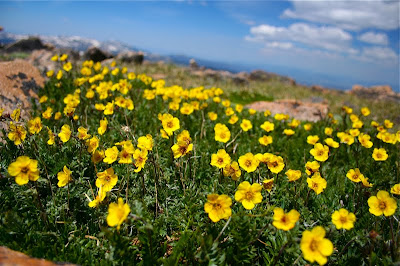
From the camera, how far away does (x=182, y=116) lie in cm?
500

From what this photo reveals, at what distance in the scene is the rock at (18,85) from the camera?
179 inches

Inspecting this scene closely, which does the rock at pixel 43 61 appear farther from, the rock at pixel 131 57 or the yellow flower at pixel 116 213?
the rock at pixel 131 57

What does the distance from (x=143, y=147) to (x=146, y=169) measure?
23.8 inches

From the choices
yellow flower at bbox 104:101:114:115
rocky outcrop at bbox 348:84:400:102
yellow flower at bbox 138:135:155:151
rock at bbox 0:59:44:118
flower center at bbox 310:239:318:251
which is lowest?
flower center at bbox 310:239:318:251

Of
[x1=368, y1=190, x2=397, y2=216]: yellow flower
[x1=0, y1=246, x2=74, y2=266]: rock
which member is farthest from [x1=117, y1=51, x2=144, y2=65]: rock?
[x1=368, y1=190, x2=397, y2=216]: yellow flower

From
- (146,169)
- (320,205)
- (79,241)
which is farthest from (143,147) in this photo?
(320,205)

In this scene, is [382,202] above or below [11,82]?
below

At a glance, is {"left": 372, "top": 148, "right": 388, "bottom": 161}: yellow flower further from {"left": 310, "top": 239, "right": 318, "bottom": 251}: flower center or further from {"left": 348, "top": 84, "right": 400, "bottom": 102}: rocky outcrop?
{"left": 348, "top": 84, "right": 400, "bottom": 102}: rocky outcrop

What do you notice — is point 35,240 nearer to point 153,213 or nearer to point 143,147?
point 153,213

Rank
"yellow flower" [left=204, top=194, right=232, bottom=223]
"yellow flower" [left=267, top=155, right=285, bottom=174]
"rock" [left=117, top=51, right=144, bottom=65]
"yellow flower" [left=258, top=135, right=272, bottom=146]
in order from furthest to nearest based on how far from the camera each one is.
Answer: "rock" [left=117, top=51, right=144, bottom=65] < "yellow flower" [left=258, top=135, right=272, bottom=146] < "yellow flower" [left=267, top=155, right=285, bottom=174] < "yellow flower" [left=204, top=194, right=232, bottom=223]

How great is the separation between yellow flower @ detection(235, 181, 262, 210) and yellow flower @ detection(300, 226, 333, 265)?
0.46 meters

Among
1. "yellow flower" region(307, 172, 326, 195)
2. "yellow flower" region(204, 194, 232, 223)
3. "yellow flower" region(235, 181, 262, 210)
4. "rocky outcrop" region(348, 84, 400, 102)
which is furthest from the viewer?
"rocky outcrop" region(348, 84, 400, 102)

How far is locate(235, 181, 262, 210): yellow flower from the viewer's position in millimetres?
A: 2062

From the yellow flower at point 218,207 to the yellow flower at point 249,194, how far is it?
0.59ft
